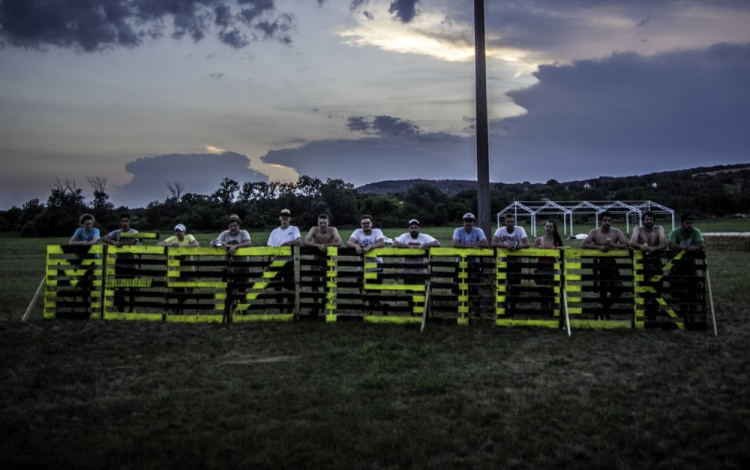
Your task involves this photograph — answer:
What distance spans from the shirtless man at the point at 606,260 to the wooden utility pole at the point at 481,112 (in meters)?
2.25

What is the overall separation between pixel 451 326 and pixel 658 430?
5245 millimetres

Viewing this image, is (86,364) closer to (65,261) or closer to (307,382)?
(307,382)

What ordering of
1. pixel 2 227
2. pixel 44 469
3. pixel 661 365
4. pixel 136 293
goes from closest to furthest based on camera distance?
1. pixel 44 469
2. pixel 661 365
3. pixel 136 293
4. pixel 2 227

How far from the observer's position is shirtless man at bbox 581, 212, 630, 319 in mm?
9961

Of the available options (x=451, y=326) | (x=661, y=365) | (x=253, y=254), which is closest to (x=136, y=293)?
(x=253, y=254)

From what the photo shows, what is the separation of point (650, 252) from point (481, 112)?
14.4 ft

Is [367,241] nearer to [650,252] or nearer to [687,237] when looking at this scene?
[650,252]

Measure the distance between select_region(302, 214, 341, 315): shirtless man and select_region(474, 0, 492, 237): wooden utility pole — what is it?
3.13 metres

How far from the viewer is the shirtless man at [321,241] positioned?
10.7 metres

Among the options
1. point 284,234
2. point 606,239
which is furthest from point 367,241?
point 606,239

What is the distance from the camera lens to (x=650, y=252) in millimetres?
9914

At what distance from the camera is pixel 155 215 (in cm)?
8138

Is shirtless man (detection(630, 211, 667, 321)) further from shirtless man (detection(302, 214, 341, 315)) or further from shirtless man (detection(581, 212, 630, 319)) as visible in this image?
shirtless man (detection(302, 214, 341, 315))

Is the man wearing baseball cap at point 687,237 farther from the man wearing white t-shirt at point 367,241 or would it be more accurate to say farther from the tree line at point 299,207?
the tree line at point 299,207
